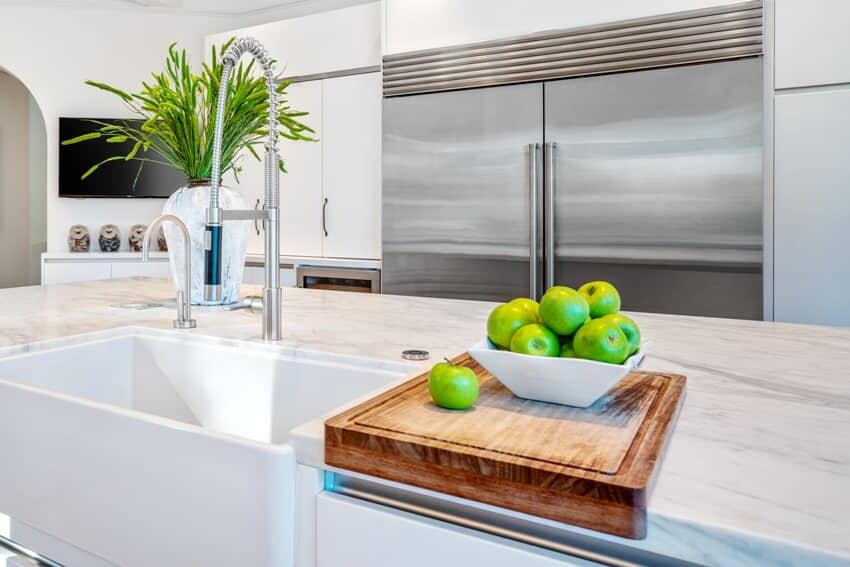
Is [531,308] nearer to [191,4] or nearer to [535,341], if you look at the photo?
[535,341]

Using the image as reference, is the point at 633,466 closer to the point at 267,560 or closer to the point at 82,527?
the point at 267,560

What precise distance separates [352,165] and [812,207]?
2165mm

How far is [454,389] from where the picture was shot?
27.3 inches

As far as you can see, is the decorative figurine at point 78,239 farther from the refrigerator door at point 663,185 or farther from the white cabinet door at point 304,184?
the refrigerator door at point 663,185

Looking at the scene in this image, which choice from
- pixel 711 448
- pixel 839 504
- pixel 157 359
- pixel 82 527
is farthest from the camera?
pixel 157 359

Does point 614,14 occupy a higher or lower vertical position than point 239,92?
higher

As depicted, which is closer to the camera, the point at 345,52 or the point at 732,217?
the point at 732,217

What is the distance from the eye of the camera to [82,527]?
2.78 feet

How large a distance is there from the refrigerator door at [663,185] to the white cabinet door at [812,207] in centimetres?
8

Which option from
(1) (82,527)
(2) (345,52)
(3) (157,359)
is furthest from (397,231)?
(1) (82,527)

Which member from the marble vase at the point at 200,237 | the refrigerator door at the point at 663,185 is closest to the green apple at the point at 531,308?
the marble vase at the point at 200,237

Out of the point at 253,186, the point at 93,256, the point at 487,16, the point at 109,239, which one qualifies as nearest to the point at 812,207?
the point at 487,16

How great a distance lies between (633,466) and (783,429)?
272mm

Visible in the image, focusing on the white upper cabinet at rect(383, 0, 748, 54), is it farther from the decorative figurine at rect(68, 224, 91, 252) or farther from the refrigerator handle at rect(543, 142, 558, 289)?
the decorative figurine at rect(68, 224, 91, 252)
